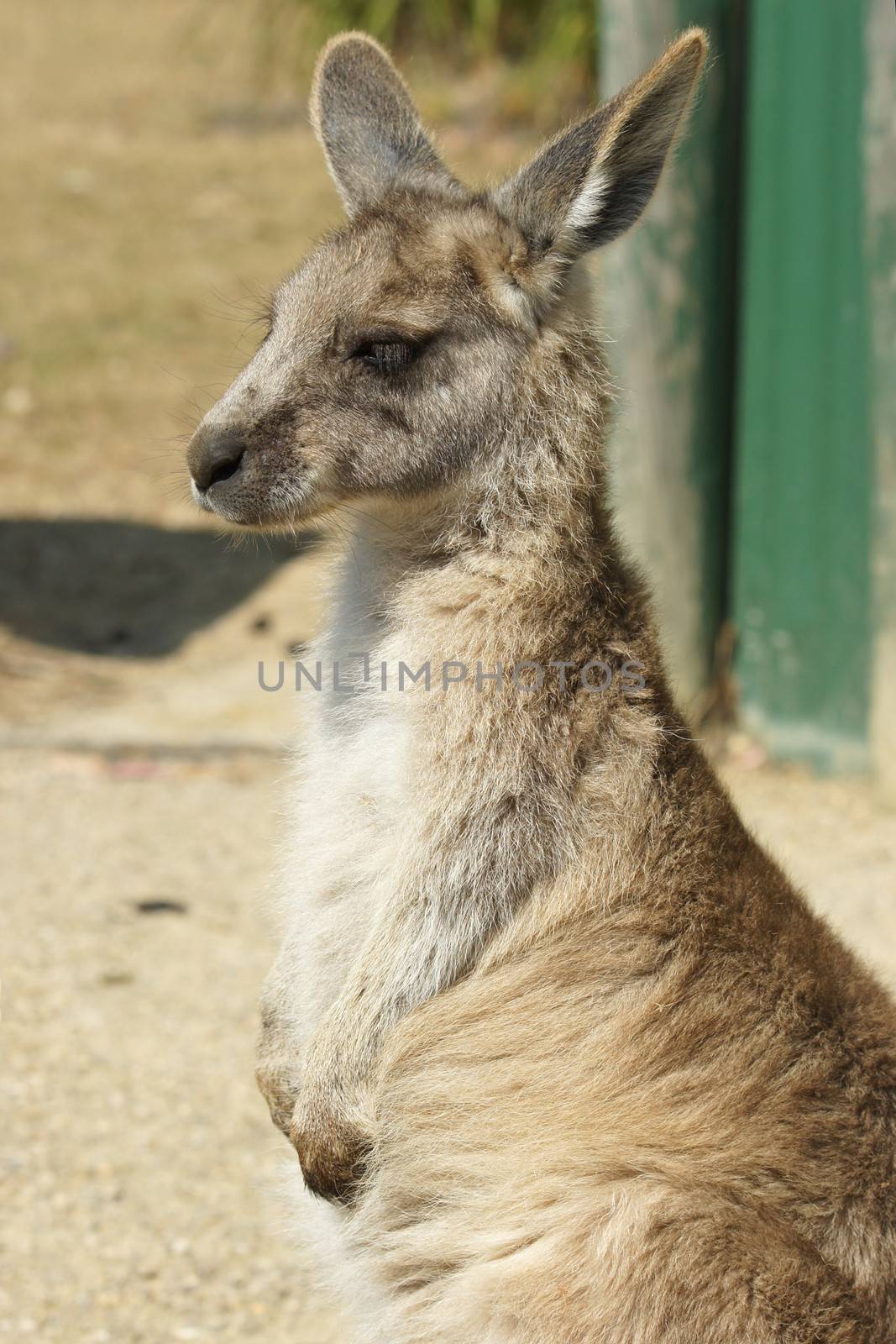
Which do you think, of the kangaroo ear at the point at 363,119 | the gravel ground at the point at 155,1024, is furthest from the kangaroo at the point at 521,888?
the gravel ground at the point at 155,1024

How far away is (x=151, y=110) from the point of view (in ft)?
47.6

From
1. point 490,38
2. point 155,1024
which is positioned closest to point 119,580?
A: point 155,1024

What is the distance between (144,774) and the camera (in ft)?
19.8

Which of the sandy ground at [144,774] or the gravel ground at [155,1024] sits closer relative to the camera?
the gravel ground at [155,1024]

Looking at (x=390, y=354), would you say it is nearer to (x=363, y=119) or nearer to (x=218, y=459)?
(x=218, y=459)

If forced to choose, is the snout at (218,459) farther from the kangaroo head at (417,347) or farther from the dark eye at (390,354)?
the dark eye at (390,354)

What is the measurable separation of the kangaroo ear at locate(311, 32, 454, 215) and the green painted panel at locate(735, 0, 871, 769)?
9.27ft

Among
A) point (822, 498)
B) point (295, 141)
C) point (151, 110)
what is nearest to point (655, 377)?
point (822, 498)

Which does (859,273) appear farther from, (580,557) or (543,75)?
(543,75)

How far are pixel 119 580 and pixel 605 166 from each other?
5.69 meters

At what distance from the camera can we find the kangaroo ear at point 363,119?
11.0 ft

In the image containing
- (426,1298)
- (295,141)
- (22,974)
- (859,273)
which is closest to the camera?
(426,1298)

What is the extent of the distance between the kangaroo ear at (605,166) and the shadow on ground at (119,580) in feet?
15.7

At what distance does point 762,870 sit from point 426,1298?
3.16 ft
